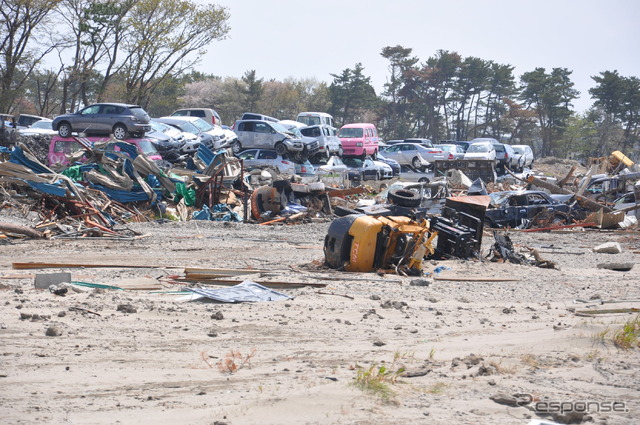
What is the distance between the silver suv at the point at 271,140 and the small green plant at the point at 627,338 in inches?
897

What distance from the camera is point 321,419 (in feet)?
14.6

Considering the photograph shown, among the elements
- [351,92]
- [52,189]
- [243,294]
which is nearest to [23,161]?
[52,189]

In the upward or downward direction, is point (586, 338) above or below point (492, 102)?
below

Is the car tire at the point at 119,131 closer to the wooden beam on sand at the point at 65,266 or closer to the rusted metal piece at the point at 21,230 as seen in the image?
the rusted metal piece at the point at 21,230

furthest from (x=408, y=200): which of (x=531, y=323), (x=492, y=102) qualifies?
(x=492, y=102)

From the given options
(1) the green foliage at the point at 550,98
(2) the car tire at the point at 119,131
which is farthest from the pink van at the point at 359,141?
(1) the green foliage at the point at 550,98

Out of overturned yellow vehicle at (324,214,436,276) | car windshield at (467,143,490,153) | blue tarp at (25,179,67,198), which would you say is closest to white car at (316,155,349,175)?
car windshield at (467,143,490,153)

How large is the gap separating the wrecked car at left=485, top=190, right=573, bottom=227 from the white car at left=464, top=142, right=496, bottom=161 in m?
14.5

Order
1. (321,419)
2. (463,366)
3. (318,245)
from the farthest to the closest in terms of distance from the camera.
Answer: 1. (318,245)
2. (463,366)
3. (321,419)

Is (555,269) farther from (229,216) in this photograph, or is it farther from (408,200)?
(229,216)

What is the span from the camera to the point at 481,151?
36125 mm

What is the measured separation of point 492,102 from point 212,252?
208 ft

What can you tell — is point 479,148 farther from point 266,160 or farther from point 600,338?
point 600,338

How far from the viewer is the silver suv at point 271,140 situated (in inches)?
1144
